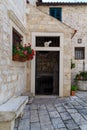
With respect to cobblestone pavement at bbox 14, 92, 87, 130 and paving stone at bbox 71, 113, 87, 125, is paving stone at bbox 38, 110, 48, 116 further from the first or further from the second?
paving stone at bbox 71, 113, 87, 125

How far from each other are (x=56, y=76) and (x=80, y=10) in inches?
191

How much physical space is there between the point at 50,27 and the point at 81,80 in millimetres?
4257

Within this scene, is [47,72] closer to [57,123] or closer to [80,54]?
[80,54]

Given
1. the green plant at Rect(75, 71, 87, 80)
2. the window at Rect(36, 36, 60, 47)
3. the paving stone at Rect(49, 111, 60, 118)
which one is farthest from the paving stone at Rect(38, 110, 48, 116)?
the green plant at Rect(75, 71, 87, 80)

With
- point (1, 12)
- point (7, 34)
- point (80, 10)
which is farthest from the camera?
point (80, 10)

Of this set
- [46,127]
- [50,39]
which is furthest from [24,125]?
[50,39]

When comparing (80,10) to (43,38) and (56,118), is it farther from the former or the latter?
(56,118)

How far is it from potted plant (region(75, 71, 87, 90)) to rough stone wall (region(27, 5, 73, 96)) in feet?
9.06

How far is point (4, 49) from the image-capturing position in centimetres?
476

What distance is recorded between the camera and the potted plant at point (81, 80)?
1155cm

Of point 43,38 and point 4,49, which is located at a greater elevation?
point 43,38

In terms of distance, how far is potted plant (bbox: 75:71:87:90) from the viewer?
1155cm

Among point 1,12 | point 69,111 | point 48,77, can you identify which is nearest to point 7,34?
point 1,12

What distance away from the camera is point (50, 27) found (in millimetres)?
9000
